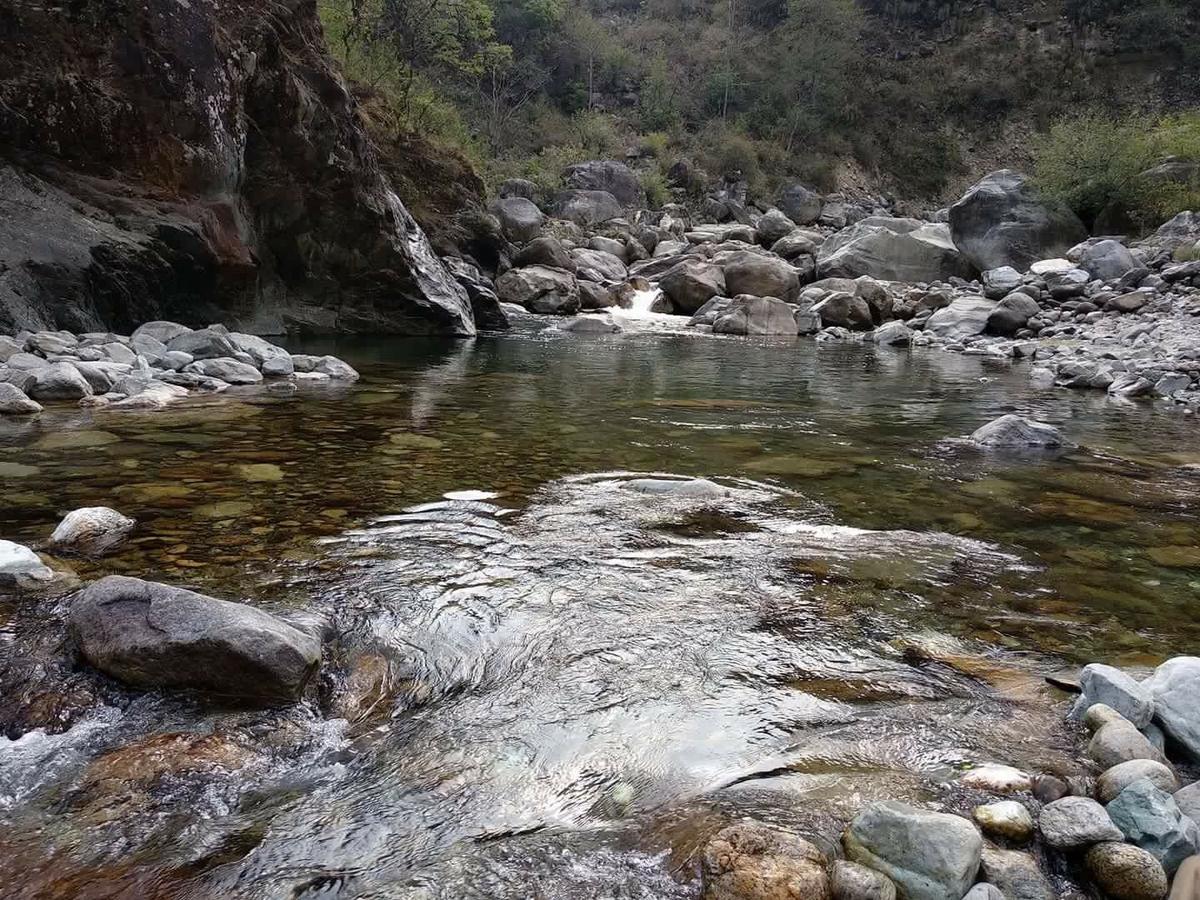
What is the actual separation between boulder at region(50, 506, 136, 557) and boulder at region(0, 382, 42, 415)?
8.51 feet

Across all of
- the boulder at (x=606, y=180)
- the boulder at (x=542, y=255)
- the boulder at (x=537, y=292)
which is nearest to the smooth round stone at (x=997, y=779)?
the boulder at (x=537, y=292)

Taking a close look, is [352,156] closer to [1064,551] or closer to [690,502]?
[690,502]

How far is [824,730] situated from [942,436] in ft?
14.0

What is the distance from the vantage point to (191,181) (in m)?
9.30

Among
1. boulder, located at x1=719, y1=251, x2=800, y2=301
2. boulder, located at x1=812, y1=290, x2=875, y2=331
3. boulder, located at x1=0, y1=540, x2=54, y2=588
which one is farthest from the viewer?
boulder, located at x1=719, y1=251, x2=800, y2=301

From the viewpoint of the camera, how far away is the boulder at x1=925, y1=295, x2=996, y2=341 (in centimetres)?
1466

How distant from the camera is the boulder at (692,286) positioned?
59.5ft

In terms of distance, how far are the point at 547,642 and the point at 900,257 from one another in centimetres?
2000

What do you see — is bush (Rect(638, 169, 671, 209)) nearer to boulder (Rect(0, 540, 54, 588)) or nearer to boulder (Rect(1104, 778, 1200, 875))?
boulder (Rect(0, 540, 54, 588))

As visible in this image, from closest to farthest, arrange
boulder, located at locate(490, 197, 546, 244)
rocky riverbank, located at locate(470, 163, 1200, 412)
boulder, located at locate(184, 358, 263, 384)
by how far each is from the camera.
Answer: boulder, located at locate(184, 358, 263, 384)
rocky riverbank, located at locate(470, 163, 1200, 412)
boulder, located at locate(490, 197, 546, 244)

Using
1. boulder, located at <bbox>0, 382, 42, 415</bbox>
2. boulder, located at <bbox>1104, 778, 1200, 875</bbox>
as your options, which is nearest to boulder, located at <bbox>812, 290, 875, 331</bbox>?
boulder, located at <bbox>0, 382, 42, 415</bbox>

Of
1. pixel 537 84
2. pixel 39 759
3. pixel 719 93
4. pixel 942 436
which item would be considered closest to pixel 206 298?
pixel 942 436

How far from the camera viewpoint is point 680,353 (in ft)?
38.3

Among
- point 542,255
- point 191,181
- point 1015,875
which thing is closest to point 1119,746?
point 1015,875
